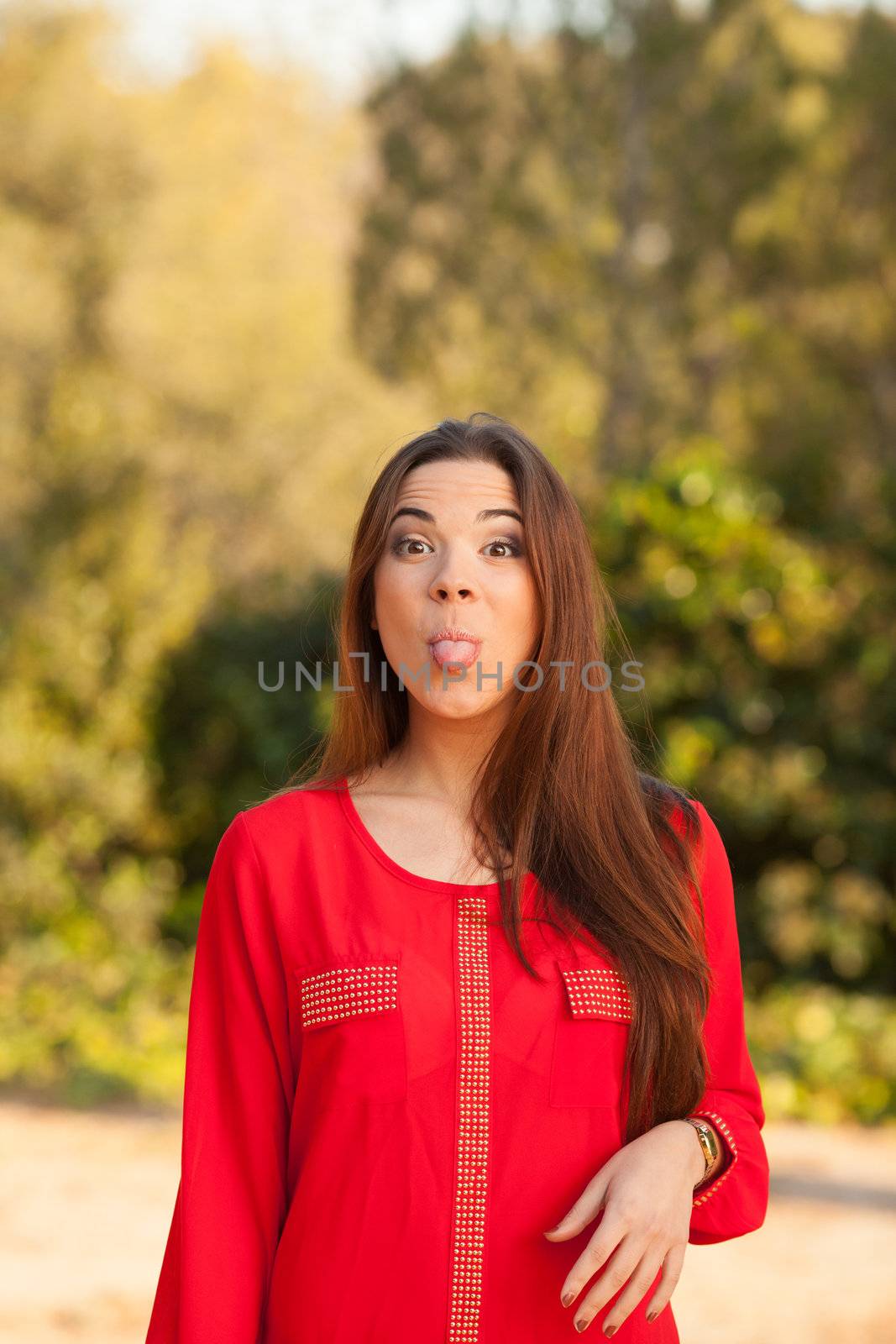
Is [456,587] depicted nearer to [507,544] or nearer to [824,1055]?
[507,544]

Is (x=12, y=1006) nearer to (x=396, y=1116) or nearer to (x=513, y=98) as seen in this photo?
(x=396, y=1116)

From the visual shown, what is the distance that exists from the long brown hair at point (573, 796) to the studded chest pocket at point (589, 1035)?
2 centimetres

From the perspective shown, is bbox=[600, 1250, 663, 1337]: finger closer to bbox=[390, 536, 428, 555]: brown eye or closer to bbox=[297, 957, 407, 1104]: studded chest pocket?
bbox=[297, 957, 407, 1104]: studded chest pocket

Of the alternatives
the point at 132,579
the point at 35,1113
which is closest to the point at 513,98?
the point at 132,579

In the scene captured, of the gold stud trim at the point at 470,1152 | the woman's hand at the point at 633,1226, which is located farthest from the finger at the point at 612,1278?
the gold stud trim at the point at 470,1152

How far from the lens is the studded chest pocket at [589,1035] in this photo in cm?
150

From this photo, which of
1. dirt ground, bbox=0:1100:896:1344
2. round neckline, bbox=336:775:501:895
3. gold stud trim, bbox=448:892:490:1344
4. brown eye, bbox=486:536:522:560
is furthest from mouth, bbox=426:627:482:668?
dirt ground, bbox=0:1100:896:1344

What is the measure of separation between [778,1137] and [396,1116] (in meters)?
4.34

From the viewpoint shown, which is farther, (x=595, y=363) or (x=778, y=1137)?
(x=595, y=363)

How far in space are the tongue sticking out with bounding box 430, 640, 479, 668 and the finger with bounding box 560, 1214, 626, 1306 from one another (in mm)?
604

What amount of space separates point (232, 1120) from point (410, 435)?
89 centimetres

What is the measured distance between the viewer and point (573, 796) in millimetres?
1629

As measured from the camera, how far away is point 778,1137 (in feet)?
17.6

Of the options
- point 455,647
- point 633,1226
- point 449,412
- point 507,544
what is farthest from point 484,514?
point 449,412
